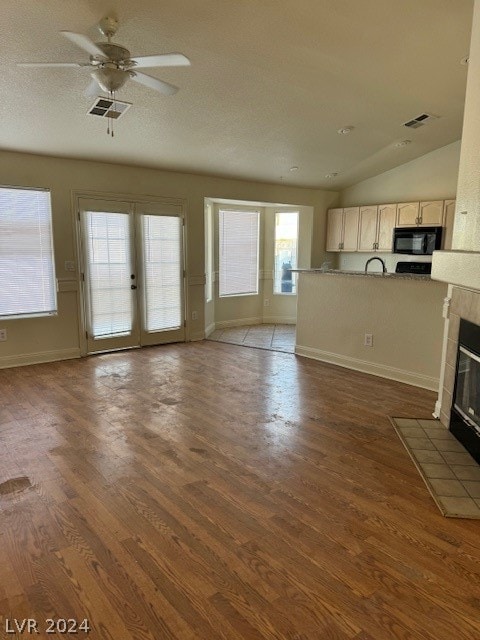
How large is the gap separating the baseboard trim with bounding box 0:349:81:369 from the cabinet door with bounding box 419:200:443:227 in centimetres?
540

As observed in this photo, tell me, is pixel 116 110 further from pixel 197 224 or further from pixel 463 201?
pixel 463 201

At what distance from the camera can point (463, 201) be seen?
2568 mm

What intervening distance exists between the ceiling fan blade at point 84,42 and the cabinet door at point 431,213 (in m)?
5.19

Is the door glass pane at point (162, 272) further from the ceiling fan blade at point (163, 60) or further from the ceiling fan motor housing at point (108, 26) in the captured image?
the ceiling fan blade at point (163, 60)

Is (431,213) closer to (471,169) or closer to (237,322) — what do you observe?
(237,322)

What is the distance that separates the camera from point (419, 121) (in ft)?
Answer: 16.4

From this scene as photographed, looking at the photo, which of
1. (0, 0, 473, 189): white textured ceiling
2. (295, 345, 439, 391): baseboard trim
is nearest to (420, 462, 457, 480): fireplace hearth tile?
(295, 345, 439, 391): baseboard trim

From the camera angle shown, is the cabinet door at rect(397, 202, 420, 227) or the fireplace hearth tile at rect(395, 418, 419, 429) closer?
the fireplace hearth tile at rect(395, 418, 419, 429)

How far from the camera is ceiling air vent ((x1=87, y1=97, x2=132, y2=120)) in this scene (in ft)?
12.8

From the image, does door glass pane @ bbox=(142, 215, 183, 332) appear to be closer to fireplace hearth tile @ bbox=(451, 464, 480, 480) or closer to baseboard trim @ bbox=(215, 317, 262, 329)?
baseboard trim @ bbox=(215, 317, 262, 329)

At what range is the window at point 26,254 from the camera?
193 inches

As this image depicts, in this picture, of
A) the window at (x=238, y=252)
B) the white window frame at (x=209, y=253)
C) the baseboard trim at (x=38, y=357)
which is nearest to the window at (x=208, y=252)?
the white window frame at (x=209, y=253)

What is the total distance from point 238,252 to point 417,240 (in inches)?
124

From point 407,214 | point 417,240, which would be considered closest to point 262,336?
point 417,240
